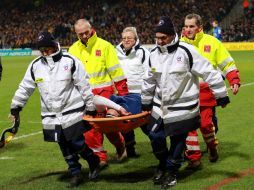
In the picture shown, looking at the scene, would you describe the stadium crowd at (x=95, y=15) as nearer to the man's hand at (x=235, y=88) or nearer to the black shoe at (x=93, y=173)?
the man's hand at (x=235, y=88)

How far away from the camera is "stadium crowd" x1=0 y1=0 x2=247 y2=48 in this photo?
50562 millimetres

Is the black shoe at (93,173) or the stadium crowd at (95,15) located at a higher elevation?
the stadium crowd at (95,15)

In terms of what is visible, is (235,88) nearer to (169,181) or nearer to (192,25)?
(192,25)

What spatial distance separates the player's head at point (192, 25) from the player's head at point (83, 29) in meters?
1.37

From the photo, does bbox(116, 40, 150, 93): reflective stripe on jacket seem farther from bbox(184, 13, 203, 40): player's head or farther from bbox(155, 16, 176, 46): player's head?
bbox(155, 16, 176, 46): player's head

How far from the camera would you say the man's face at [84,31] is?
8.87 meters

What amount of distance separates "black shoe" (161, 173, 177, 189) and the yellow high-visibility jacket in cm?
193

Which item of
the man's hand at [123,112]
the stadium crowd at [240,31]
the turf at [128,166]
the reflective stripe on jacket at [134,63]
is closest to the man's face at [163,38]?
the man's hand at [123,112]

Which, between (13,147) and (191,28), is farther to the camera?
(13,147)

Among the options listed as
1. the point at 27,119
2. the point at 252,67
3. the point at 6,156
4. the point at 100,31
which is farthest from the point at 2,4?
the point at 6,156

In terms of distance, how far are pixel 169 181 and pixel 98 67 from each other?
2.21 meters

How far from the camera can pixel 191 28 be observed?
355 inches

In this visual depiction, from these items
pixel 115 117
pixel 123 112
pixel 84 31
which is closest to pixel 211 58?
pixel 123 112

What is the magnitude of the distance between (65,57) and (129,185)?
5.89 ft
